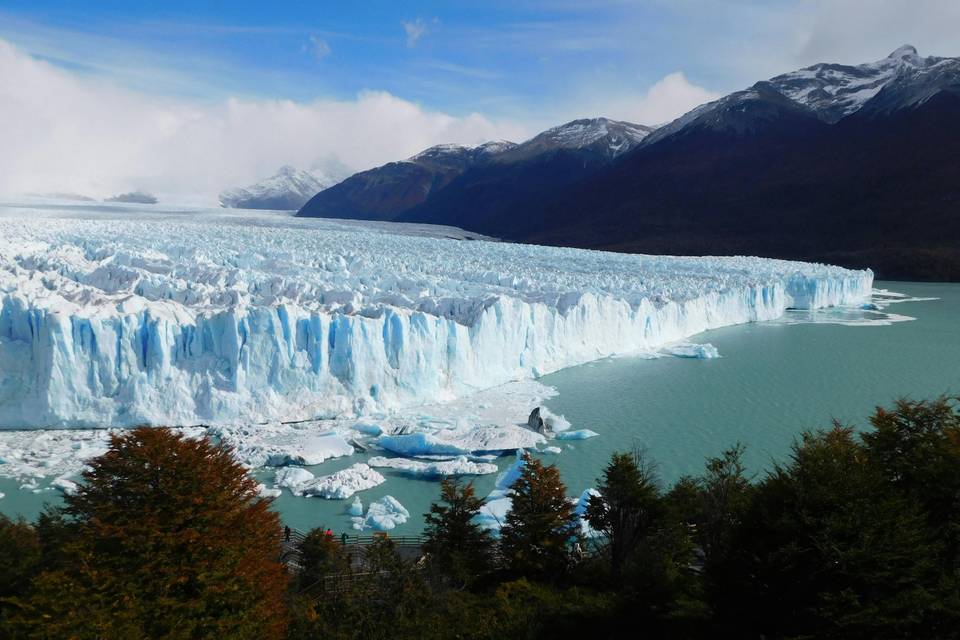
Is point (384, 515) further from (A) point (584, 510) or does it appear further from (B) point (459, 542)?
(A) point (584, 510)

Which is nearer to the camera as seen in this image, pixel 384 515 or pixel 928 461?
pixel 928 461

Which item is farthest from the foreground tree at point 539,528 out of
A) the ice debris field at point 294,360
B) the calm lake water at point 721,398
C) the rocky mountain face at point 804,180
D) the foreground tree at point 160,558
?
the rocky mountain face at point 804,180

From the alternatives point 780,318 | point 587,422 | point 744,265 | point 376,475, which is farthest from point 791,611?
point 744,265

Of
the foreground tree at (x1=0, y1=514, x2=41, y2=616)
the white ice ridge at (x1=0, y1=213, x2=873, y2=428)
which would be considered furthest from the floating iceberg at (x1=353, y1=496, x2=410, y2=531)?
the white ice ridge at (x1=0, y1=213, x2=873, y2=428)

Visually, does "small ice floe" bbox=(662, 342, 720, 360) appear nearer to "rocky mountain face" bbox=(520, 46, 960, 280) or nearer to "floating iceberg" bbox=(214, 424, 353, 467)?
"floating iceberg" bbox=(214, 424, 353, 467)

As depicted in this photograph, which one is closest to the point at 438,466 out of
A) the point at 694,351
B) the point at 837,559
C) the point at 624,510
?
the point at 624,510

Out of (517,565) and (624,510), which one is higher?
(624,510)
